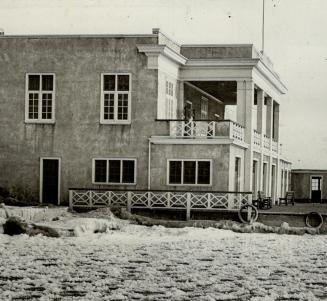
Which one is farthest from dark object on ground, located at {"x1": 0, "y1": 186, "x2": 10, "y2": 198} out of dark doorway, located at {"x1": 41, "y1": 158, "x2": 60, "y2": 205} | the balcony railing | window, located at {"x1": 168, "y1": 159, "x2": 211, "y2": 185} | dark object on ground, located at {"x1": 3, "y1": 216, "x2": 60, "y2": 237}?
dark object on ground, located at {"x1": 3, "y1": 216, "x2": 60, "y2": 237}

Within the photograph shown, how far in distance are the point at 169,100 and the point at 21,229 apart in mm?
12332

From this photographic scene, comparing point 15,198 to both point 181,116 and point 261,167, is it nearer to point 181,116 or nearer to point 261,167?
point 181,116

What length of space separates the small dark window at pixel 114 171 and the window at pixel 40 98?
10.8 ft

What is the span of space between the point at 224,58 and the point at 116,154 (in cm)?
658

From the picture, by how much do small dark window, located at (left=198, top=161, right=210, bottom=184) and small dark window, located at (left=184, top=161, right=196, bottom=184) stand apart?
0.26 meters

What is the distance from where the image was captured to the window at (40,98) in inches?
1233

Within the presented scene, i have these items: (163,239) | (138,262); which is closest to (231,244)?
(163,239)

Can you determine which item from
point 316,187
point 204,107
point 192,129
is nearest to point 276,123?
point 204,107

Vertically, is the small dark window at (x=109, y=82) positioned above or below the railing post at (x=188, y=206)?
above

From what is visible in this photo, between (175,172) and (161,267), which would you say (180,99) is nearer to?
(175,172)

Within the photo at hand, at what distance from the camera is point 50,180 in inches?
1234

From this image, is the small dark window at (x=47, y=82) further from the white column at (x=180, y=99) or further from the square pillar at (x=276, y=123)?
the square pillar at (x=276, y=123)

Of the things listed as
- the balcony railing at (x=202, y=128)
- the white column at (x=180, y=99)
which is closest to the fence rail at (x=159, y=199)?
the balcony railing at (x=202, y=128)

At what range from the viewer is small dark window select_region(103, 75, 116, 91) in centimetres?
3094
